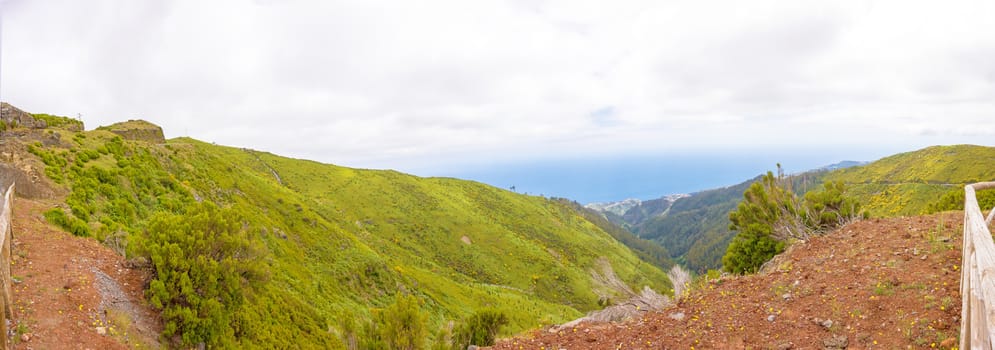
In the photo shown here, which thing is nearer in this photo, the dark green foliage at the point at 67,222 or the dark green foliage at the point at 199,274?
the dark green foliage at the point at 199,274

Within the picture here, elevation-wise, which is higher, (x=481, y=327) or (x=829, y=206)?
(x=829, y=206)

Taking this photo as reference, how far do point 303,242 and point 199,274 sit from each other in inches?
822

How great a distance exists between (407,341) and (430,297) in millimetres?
22658

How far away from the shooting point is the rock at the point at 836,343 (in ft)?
19.7

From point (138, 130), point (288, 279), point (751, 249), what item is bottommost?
point (288, 279)

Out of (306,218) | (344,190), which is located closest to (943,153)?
(344,190)

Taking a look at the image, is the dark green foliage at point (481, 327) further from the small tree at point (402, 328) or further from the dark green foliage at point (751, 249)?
the dark green foliage at point (751, 249)

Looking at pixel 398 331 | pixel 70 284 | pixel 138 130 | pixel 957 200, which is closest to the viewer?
pixel 70 284

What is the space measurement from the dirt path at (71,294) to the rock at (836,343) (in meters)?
12.4

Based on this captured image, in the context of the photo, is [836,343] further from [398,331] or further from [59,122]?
[59,122]

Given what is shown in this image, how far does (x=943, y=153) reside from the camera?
141 m

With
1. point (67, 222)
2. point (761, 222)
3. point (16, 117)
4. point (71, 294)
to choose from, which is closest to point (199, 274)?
point (71, 294)

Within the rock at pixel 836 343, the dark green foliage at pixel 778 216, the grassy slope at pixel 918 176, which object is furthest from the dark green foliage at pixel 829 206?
the grassy slope at pixel 918 176

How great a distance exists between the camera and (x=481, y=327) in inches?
600
